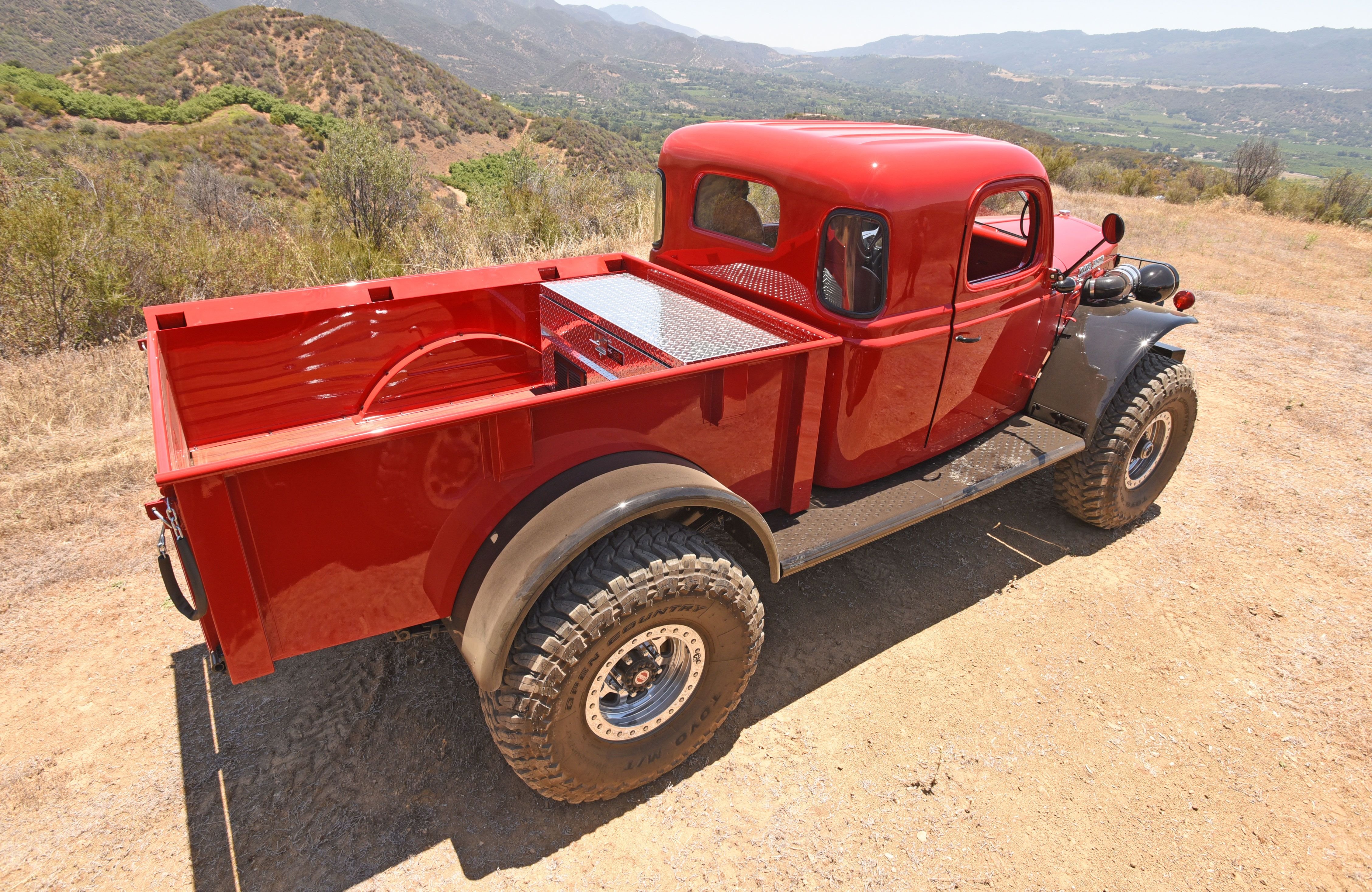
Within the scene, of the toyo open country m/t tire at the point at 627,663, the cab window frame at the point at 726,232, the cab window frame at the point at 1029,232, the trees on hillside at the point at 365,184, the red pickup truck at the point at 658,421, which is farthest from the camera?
the trees on hillside at the point at 365,184

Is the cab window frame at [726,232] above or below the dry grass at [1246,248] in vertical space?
above

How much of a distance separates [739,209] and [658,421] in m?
1.67

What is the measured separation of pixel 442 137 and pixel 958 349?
53.4m

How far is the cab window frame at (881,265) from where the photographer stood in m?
2.95

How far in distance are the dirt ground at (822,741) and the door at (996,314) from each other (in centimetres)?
95

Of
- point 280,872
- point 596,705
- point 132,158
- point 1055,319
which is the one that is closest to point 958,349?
point 1055,319

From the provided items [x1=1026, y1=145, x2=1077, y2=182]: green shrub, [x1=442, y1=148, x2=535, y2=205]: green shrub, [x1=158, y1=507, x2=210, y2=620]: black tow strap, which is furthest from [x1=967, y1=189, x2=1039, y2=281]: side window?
[x1=1026, y1=145, x2=1077, y2=182]: green shrub

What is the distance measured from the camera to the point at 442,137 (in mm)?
48719

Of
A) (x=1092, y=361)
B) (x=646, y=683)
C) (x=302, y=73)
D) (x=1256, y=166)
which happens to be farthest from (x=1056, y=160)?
(x=302, y=73)

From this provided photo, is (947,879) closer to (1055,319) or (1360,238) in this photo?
(1055,319)

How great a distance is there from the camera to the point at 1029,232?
369cm

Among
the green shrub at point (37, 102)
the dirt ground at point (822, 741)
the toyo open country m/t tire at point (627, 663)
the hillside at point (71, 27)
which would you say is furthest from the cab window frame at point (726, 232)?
the hillside at point (71, 27)

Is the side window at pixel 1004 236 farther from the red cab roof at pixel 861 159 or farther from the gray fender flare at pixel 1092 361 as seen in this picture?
the gray fender flare at pixel 1092 361

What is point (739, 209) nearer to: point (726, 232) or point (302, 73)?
point (726, 232)
